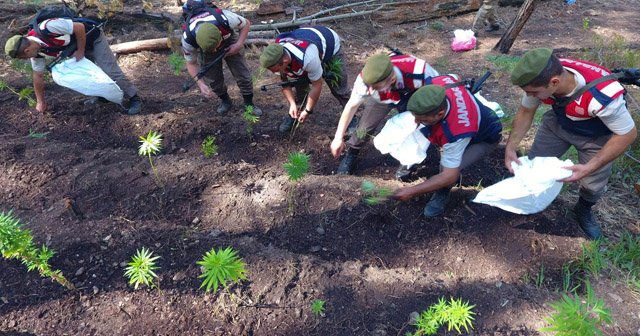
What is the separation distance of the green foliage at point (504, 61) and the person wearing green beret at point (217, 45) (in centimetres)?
371

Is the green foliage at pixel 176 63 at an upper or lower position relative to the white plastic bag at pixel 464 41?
lower

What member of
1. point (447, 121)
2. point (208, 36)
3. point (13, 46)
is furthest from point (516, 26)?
point (13, 46)

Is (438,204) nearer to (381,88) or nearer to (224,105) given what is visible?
(381,88)

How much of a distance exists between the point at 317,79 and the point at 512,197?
6.35ft

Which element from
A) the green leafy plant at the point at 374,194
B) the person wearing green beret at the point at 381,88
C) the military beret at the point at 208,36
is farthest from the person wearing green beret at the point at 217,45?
the green leafy plant at the point at 374,194

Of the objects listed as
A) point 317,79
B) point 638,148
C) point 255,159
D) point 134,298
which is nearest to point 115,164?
point 255,159

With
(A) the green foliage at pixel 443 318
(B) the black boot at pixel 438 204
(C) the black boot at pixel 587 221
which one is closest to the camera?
(A) the green foliage at pixel 443 318

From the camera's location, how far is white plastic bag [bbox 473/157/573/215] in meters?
2.67

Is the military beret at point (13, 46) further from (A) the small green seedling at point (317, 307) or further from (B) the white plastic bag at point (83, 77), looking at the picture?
(A) the small green seedling at point (317, 307)

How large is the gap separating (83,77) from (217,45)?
5.01 ft

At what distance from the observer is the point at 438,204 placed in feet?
10.6

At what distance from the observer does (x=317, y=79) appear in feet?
11.9

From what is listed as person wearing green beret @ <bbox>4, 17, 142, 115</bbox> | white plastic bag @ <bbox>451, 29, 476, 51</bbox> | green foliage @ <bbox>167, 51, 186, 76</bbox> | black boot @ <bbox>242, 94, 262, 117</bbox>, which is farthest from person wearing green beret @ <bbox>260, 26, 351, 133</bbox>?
white plastic bag @ <bbox>451, 29, 476, 51</bbox>

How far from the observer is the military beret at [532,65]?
7.66 ft
